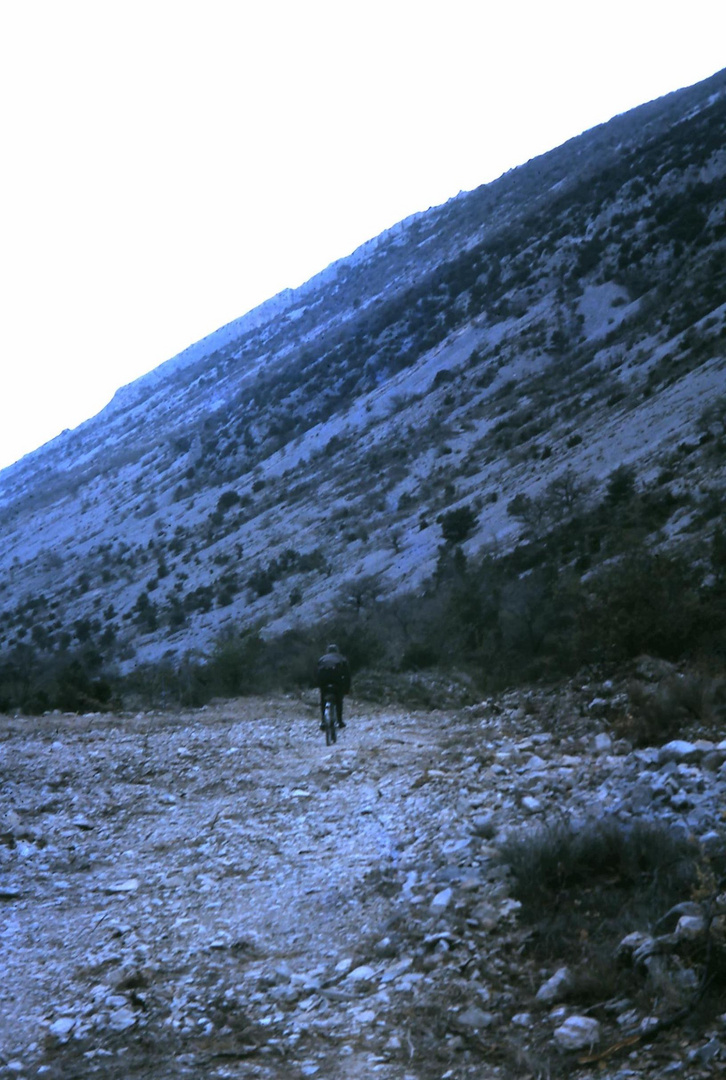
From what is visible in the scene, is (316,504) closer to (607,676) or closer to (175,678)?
(175,678)

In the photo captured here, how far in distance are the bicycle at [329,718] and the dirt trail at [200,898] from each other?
7.7 inches

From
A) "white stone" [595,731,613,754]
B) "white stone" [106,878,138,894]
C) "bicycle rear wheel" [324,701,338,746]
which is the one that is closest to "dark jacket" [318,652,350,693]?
"bicycle rear wheel" [324,701,338,746]

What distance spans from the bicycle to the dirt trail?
20 centimetres

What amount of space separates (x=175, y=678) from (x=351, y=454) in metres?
24.7

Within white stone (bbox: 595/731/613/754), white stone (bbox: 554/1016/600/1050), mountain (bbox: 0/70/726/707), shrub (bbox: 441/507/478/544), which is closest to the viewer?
white stone (bbox: 554/1016/600/1050)

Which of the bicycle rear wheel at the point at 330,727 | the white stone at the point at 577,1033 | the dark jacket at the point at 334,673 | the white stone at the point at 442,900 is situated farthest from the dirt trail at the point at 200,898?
the dark jacket at the point at 334,673

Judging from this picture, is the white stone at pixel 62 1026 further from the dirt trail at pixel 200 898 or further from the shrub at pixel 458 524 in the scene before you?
the shrub at pixel 458 524

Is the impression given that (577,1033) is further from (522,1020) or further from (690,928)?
(690,928)

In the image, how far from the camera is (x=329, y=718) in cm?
1348

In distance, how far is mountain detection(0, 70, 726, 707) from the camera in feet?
87.1

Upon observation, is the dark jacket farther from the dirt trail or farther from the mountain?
the mountain

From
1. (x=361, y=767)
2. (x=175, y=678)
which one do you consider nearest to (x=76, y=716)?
(x=175, y=678)

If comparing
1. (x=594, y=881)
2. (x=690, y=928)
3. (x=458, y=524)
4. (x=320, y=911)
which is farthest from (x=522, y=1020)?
(x=458, y=524)

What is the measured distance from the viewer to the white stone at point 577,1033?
4559mm
